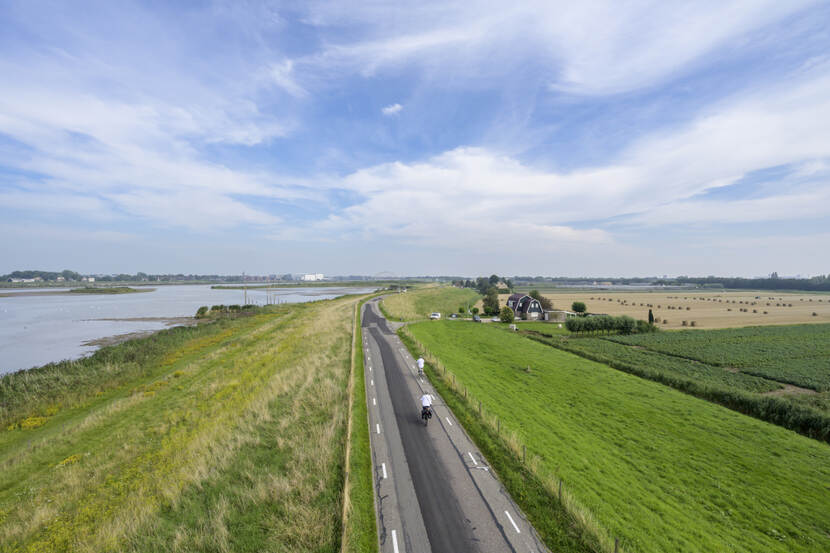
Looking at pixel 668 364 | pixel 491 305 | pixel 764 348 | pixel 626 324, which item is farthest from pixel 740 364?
pixel 491 305

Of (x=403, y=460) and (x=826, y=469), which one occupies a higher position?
(x=403, y=460)

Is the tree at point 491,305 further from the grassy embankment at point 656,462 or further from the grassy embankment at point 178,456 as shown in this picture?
the grassy embankment at point 178,456

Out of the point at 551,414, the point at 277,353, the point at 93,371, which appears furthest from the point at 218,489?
the point at 93,371

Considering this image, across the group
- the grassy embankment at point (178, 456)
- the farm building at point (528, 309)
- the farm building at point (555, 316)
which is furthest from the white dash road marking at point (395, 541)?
the farm building at point (555, 316)

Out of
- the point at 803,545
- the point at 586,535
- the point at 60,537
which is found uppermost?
the point at 586,535

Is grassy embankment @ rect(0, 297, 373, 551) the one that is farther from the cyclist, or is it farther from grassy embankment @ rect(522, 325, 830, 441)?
grassy embankment @ rect(522, 325, 830, 441)

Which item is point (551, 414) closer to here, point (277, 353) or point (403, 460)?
point (403, 460)
